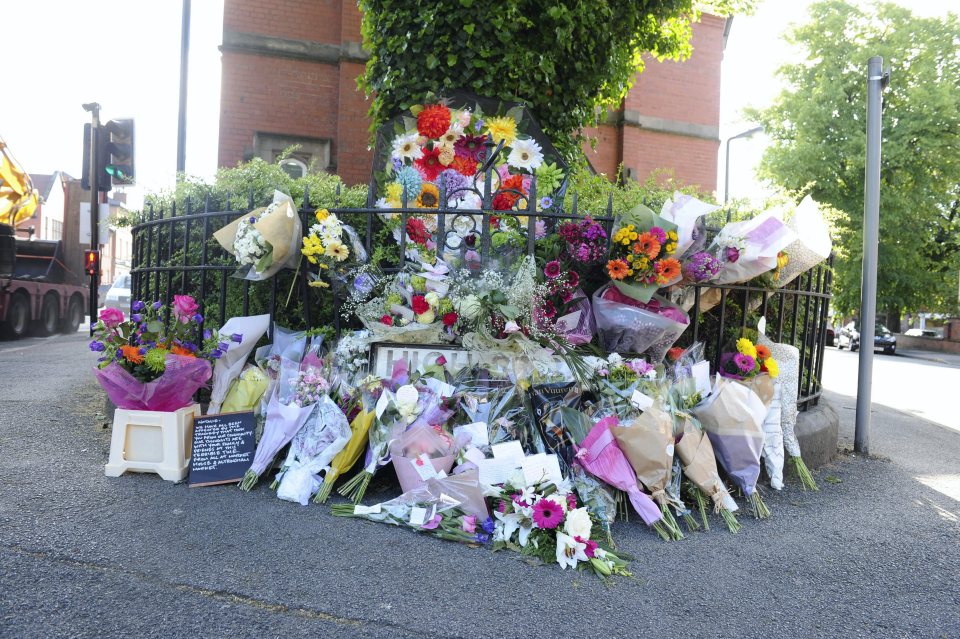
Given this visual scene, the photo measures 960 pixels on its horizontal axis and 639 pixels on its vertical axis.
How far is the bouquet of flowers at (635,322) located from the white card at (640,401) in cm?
59

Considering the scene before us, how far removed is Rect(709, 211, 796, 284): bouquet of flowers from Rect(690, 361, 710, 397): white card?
630 millimetres

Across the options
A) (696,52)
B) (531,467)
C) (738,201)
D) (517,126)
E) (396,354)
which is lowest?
(531,467)

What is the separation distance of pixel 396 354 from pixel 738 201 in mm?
3851

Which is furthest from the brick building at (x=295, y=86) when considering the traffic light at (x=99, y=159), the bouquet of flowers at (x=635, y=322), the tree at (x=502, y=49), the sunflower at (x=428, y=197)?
the bouquet of flowers at (x=635, y=322)

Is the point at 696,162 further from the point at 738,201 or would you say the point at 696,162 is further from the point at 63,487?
the point at 63,487

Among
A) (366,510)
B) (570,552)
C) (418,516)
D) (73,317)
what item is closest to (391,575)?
(418,516)

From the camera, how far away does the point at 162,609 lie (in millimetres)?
2273

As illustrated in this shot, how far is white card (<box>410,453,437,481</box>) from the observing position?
11.2 feet

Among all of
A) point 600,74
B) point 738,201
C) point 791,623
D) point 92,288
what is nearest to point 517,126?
point 600,74

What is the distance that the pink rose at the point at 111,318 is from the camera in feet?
12.5

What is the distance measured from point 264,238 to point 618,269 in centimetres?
222

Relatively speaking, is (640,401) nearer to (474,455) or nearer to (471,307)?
(474,455)

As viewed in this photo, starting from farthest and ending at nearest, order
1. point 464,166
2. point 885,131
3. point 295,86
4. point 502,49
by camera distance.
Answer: point 885,131 < point 295,86 < point 502,49 < point 464,166

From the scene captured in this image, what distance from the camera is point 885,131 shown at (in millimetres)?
23734
